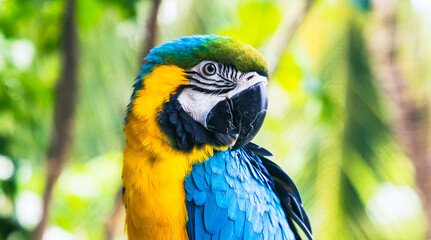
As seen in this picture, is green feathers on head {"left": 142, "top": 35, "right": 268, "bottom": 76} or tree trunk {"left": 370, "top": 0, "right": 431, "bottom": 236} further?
tree trunk {"left": 370, "top": 0, "right": 431, "bottom": 236}

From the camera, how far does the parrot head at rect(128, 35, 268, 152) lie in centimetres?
190

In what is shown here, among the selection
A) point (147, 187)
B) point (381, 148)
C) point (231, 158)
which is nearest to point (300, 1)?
point (231, 158)

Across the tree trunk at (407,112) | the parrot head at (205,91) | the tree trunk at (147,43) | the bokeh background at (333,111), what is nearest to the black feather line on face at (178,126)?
the parrot head at (205,91)

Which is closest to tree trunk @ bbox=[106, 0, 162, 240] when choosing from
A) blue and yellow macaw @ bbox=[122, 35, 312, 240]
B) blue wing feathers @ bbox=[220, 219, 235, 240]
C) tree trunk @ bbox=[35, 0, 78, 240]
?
tree trunk @ bbox=[35, 0, 78, 240]

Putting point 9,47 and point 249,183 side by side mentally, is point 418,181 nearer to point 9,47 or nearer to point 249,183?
point 249,183

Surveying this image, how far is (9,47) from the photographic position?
3777 mm

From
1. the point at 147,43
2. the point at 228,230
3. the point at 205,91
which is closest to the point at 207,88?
the point at 205,91

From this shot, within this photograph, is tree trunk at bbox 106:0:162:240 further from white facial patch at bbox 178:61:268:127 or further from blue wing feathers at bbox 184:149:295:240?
blue wing feathers at bbox 184:149:295:240

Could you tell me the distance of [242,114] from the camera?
1.88 meters

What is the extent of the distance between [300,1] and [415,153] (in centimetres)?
243

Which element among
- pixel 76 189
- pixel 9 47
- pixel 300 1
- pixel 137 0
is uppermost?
pixel 300 1

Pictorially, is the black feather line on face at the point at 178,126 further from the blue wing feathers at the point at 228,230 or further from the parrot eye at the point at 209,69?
the blue wing feathers at the point at 228,230

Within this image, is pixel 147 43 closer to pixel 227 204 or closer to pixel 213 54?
pixel 213 54

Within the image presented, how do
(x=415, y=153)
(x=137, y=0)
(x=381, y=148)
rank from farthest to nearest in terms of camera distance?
(x=381, y=148) < (x=415, y=153) < (x=137, y=0)
